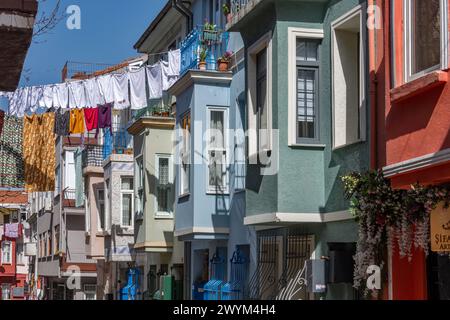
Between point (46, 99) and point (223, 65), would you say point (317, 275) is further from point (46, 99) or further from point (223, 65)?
point (46, 99)

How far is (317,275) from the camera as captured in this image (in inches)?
523

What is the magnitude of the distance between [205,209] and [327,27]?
6.28 meters

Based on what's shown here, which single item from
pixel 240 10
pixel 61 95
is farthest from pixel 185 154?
pixel 240 10

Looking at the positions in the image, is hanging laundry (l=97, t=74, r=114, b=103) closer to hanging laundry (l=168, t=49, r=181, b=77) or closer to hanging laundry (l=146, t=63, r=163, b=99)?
hanging laundry (l=146, t=63, r=163, b=99)

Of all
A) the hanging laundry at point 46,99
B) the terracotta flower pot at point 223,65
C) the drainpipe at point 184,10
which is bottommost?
the hanging laundry at point 46,99

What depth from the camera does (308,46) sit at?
14492 mm

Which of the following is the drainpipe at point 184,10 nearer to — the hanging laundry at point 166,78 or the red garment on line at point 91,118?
the hanging laundry at point 166,78

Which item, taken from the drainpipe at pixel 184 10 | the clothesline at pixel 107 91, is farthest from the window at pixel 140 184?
the drainpipe at pixel 184 10

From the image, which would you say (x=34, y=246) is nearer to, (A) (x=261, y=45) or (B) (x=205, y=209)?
(B) (x=205, y=209)

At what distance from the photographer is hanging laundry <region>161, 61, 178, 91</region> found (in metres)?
21.3

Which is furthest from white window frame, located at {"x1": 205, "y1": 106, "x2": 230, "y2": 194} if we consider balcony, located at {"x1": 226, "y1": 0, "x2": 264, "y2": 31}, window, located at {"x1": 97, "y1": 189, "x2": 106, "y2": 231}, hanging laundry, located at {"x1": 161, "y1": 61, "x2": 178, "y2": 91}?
window, located at {"x1": 97, "y1": 189, "x2": 106, "y2": 231}

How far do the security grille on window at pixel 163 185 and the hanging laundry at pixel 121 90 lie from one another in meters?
2.78

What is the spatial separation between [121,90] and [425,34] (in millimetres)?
12307

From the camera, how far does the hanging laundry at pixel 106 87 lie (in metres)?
22.1
